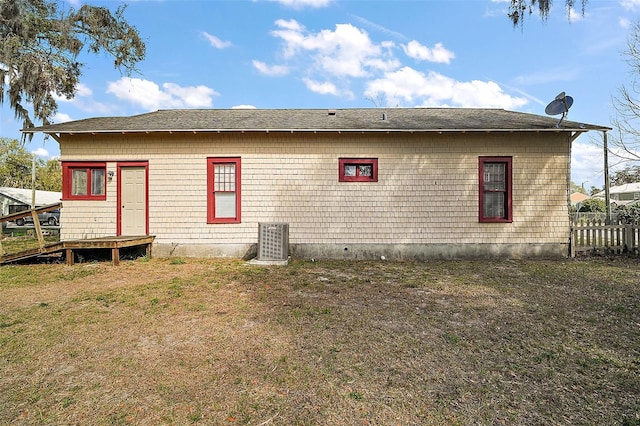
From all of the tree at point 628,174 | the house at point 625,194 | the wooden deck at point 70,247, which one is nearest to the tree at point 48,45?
the wooden deck at point 70,247

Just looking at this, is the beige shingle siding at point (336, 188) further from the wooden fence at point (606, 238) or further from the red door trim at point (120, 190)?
the wooden fence at point (606, 238)

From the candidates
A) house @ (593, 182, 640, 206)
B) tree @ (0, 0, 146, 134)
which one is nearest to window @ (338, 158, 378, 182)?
tree @ (0, 0, 146, 134)

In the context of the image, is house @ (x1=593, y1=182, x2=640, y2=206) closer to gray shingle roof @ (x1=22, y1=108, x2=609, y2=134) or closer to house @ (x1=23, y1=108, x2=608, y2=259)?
gray shingle roof @ (x1=22, y1=108, x2=609, y2=134)

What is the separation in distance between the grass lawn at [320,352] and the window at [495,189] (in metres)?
2.89

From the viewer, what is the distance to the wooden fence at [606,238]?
8.91 m

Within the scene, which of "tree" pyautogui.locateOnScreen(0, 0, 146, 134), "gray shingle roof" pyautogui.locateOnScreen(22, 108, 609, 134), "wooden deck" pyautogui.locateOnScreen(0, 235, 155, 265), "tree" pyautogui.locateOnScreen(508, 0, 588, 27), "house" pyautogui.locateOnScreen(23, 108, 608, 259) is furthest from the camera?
"tree" pyautogui.locateOnScreen(0, 0, 146, 134)

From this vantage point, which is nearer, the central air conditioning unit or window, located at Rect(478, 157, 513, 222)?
the central air conditioning unit

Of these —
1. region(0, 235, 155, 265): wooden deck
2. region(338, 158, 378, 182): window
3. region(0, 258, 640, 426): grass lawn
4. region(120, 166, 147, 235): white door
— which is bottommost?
region(0, 258, 640, 426): grass lawn

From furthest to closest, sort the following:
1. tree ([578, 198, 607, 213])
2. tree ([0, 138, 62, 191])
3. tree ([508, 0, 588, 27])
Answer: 1. tree ([0, 138, 62, 191])
2. tree ([578, 198, 607, 213])
3. tree ([508, 0, 588, 27])

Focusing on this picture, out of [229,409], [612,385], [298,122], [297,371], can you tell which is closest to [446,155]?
[298,122]

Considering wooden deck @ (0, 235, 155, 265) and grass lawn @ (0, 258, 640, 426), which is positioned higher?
wooden deck @ (0, 235, 155, 265)

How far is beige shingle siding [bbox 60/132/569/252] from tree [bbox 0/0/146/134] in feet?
22.7

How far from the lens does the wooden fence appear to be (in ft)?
29.2

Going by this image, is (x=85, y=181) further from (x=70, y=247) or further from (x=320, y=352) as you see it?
(x=320, y=352)
